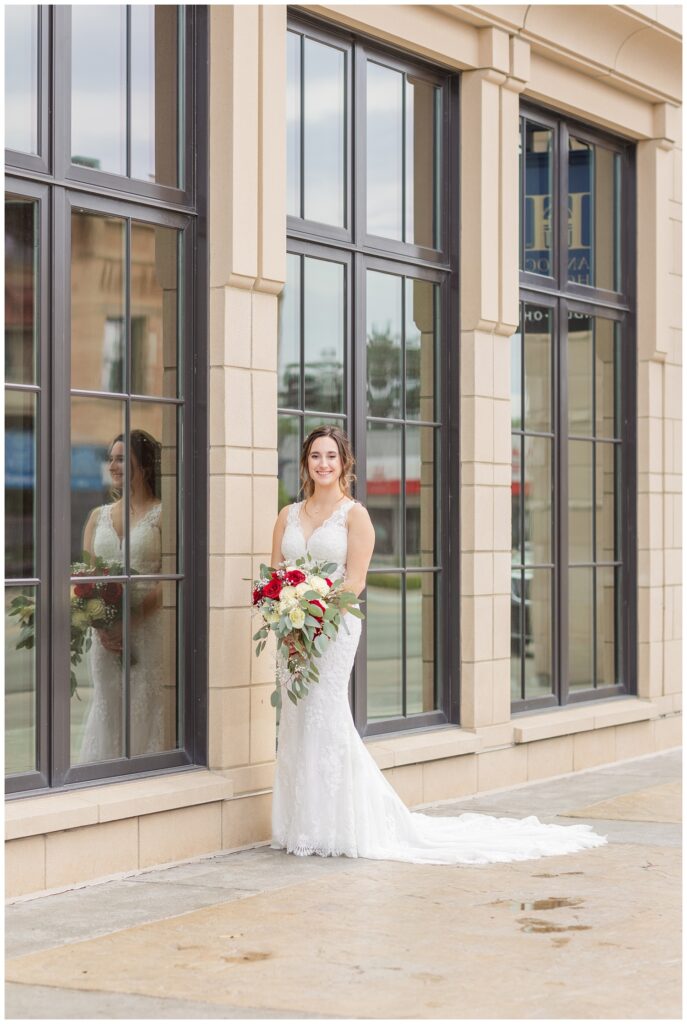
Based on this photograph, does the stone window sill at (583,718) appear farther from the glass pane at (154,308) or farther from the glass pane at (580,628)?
the glass pane at (154,308)

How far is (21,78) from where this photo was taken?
660 cm

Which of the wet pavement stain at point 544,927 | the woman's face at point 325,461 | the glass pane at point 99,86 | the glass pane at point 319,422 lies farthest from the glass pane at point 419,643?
the glass pane at point 99,86

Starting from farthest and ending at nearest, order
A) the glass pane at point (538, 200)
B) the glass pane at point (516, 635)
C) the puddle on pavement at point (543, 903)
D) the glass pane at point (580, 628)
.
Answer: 1. the glass pane at point (580, 628)
2. the glass pane at point (538, 200)
3. the glass pane at point (516, 635)
4. the puddle on pavement at point (543, 903)

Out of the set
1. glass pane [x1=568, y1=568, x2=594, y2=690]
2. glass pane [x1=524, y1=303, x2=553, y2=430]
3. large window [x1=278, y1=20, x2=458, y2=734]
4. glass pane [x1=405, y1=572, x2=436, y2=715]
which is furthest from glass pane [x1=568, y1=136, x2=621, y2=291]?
glass pane [x1=405, y1=572, x2=436, y2=715]

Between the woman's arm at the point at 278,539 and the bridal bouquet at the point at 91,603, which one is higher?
the woman's arm at the point at 278,539

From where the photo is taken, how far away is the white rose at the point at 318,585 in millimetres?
7168

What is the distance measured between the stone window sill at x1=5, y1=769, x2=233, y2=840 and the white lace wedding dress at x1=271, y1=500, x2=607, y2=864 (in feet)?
1.15

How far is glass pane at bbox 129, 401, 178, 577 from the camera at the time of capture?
714 cm

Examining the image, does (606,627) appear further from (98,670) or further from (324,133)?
(98,670)

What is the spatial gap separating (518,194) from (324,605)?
3783 mm

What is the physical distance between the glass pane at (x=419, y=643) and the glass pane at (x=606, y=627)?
2.16 metres

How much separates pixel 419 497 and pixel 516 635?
1389mm

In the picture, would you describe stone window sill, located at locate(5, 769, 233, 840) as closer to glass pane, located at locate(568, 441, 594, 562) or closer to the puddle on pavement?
the puddle on pavement

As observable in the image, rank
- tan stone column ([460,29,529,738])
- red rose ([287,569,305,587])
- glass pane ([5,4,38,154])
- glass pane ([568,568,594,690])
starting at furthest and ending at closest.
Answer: glass pane ([568,568,594,690])
tan stone column ([460,29,529,738])
red rose ([287,569,305,587])
glass pane ([5,4,38,154])
